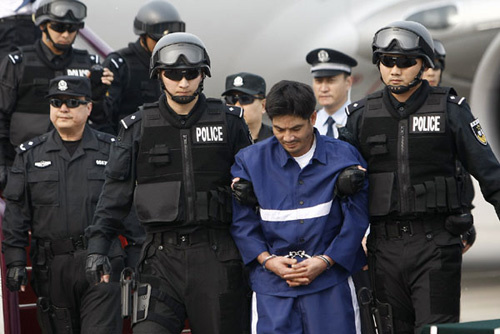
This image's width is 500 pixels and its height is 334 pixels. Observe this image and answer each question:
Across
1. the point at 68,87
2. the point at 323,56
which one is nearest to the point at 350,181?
the point at 68,87

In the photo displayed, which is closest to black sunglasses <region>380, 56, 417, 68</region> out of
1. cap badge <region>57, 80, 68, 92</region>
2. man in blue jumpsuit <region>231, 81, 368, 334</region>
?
man in blue jumpsuit <region>231, 81, 368, 334</region>

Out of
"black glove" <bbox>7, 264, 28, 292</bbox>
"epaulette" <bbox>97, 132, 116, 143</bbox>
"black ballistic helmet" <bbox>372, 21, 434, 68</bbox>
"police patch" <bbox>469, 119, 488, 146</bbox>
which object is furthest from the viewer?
"epaulette" <bbox>97, 132, 116, 143</bbox>

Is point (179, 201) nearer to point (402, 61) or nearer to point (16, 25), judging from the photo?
point (402, 61)

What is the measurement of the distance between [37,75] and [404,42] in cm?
333

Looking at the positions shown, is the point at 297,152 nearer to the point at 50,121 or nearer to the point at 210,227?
the point at 210,227

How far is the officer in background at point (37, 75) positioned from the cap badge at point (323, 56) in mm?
1721

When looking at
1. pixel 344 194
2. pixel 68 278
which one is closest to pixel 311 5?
pixel 68 278

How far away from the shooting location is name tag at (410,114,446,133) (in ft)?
19.3

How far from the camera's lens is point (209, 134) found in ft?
19.9

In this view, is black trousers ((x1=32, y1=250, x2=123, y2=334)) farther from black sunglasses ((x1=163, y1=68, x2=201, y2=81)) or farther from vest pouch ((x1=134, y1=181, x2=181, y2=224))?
black sunglasses ((x1=163, y1=68, x2=201, y2=81))

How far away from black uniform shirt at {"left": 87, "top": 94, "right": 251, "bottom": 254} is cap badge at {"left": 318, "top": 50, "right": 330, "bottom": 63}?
2.84 meters

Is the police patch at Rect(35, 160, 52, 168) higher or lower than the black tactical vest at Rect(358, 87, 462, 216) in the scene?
higher

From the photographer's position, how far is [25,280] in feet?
22.9

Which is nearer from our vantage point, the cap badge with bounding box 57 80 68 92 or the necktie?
the cap badge with bounding box 57 80 68 92
